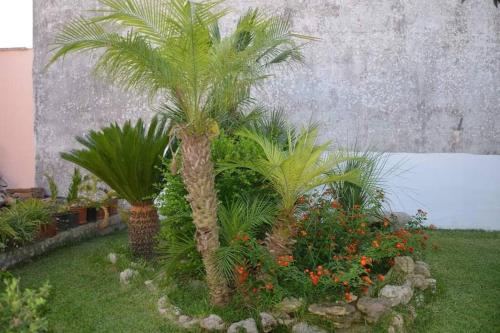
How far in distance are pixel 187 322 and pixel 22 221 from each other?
3.36 m

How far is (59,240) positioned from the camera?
778 cm

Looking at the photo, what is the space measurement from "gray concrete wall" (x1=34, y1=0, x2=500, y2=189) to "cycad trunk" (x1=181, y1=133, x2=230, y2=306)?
514cm

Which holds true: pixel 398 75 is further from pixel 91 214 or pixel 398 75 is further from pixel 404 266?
pixel 91 214

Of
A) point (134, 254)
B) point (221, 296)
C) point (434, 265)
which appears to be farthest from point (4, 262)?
point (434, 265)

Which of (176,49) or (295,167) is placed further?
(295,167)

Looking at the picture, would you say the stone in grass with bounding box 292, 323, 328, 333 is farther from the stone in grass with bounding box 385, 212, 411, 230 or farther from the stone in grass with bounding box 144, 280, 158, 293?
the stone in grass with bounding box 385, 212, 411, 230

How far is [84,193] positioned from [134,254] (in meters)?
2.90

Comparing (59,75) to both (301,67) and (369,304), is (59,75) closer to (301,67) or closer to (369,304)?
(301,67)

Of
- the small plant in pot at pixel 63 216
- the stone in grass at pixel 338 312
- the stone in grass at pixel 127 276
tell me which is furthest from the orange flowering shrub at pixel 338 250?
the small plant in pot at pixel 63 216

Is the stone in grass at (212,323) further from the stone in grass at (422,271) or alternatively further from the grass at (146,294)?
the stone in grass at (422,271)

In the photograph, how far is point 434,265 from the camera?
6.32 m

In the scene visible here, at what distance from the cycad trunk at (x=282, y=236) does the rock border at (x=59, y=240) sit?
142 inches

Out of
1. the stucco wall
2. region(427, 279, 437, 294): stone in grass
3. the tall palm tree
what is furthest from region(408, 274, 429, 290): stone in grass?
the stucco wall

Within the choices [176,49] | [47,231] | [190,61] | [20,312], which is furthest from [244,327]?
[47,231]
